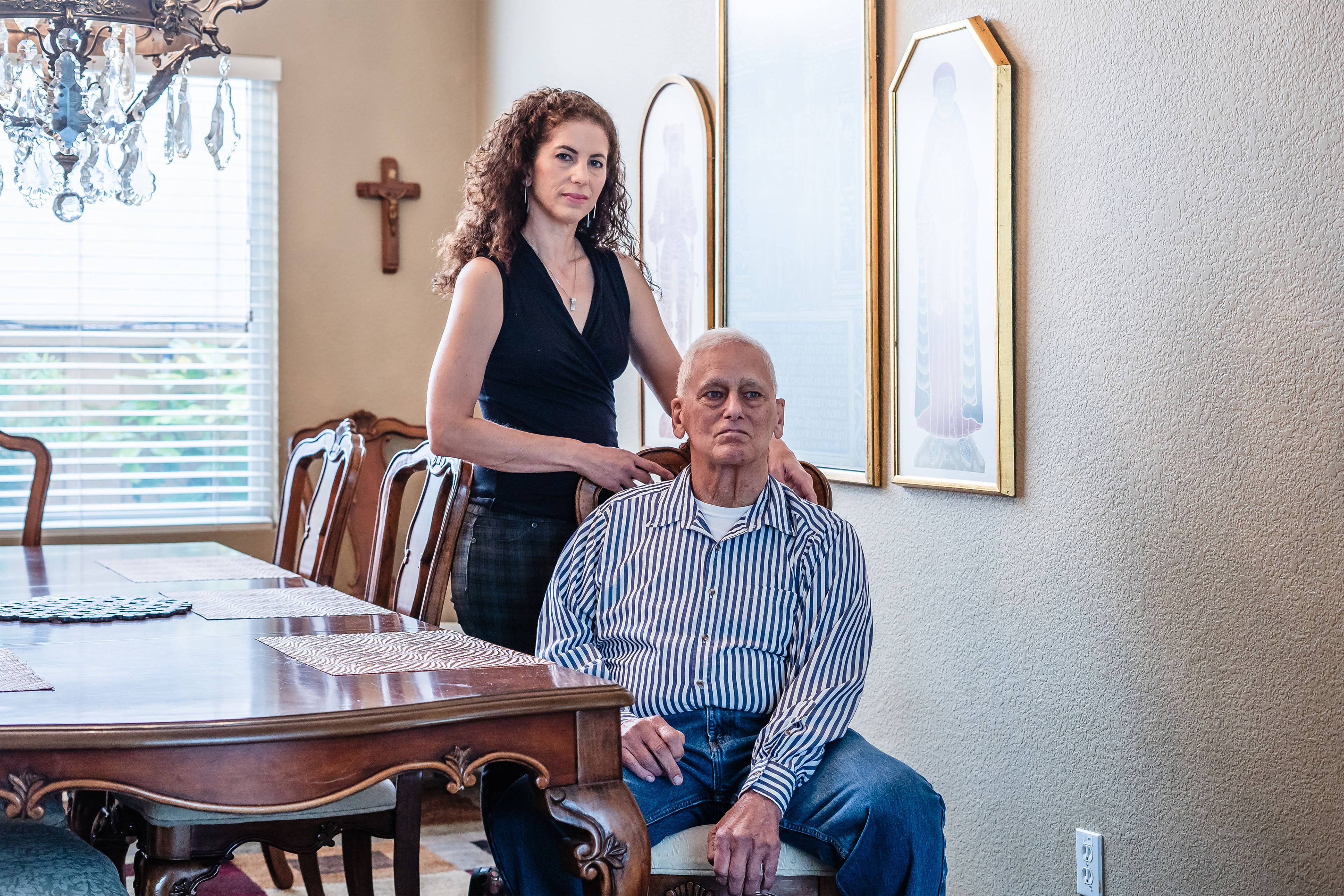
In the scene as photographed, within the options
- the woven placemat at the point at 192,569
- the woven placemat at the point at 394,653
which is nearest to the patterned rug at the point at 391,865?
the woven placemat at the point at 192,569

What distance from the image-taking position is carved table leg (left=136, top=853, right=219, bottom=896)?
1.73 meters

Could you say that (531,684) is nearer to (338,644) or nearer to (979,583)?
(338,644)

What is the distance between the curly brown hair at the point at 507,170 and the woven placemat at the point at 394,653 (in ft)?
2.10

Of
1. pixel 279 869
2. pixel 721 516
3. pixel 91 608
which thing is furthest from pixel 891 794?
pixel 279 869

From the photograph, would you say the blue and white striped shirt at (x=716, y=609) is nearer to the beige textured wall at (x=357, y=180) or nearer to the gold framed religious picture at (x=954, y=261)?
the gold framed religious picture at (x=954, y=261)

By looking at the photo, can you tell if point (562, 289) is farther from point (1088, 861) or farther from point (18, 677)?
A: point (1088, 861)

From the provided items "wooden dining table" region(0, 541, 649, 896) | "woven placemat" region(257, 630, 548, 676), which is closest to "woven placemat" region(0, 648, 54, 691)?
"wooden dining table" region(0, 541, 649, 896)

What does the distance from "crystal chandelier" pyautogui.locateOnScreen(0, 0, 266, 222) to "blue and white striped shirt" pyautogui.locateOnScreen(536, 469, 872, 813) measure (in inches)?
50.8

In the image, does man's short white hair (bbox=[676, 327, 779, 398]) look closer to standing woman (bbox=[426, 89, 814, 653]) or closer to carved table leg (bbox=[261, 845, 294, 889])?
standing woman (bbox=[426, 89, 814, 653])

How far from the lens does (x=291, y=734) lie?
4.40 ft

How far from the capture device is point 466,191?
89.7 inches

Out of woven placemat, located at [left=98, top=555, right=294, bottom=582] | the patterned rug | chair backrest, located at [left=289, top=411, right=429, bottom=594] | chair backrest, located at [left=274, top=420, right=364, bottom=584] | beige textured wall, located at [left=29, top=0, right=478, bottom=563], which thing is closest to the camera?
woven placemat, located at [left=98, top=555, right=294, bottom=582]

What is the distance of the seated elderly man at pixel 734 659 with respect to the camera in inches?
68.1

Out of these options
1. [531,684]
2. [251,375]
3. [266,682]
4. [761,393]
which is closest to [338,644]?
[266,682]
